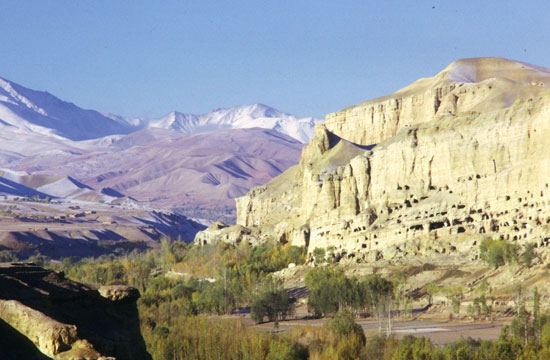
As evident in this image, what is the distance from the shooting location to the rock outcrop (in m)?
19.4

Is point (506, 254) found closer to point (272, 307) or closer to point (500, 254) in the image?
point (500, 254)

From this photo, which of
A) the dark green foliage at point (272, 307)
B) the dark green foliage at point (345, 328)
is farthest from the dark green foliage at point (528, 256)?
the dark green foliage at point (345, 328)

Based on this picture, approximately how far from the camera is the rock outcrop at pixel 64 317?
1944 centimetres

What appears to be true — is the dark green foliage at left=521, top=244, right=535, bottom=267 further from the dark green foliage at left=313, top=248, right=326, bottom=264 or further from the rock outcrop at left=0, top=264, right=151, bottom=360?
the rock outcrop at left=0, top=264, right=151, bottom=360

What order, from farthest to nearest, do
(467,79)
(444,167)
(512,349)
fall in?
1. (467,79)
2. (444,167)
3. (512,349)

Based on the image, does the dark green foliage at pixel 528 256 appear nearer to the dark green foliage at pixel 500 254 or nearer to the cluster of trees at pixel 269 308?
the dark green foliage at pixel 500 254

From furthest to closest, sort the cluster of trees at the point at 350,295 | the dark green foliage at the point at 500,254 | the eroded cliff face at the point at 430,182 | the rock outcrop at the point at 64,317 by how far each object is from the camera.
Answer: the eroded cliff face at the point at 430,182, the cluster of trees at the point at 350,295, the dark green foliage at the point at 500,254, the rock outcrop at the point at 64,317

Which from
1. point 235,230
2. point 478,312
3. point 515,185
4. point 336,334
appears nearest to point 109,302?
point 336,334

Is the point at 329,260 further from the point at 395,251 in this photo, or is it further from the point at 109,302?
the point at 109,302

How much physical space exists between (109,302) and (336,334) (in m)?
25.0

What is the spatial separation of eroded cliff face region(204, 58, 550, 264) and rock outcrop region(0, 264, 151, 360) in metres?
48.4

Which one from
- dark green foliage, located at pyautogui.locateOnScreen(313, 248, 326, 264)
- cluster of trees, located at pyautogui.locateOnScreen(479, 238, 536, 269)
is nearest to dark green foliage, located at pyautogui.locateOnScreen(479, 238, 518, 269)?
cluster of trees, located at pyautogui.locateOnScreen(479, 238, 536, 269)

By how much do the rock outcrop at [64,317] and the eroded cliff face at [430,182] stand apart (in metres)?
48.4

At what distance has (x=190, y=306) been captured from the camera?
71.8 m
